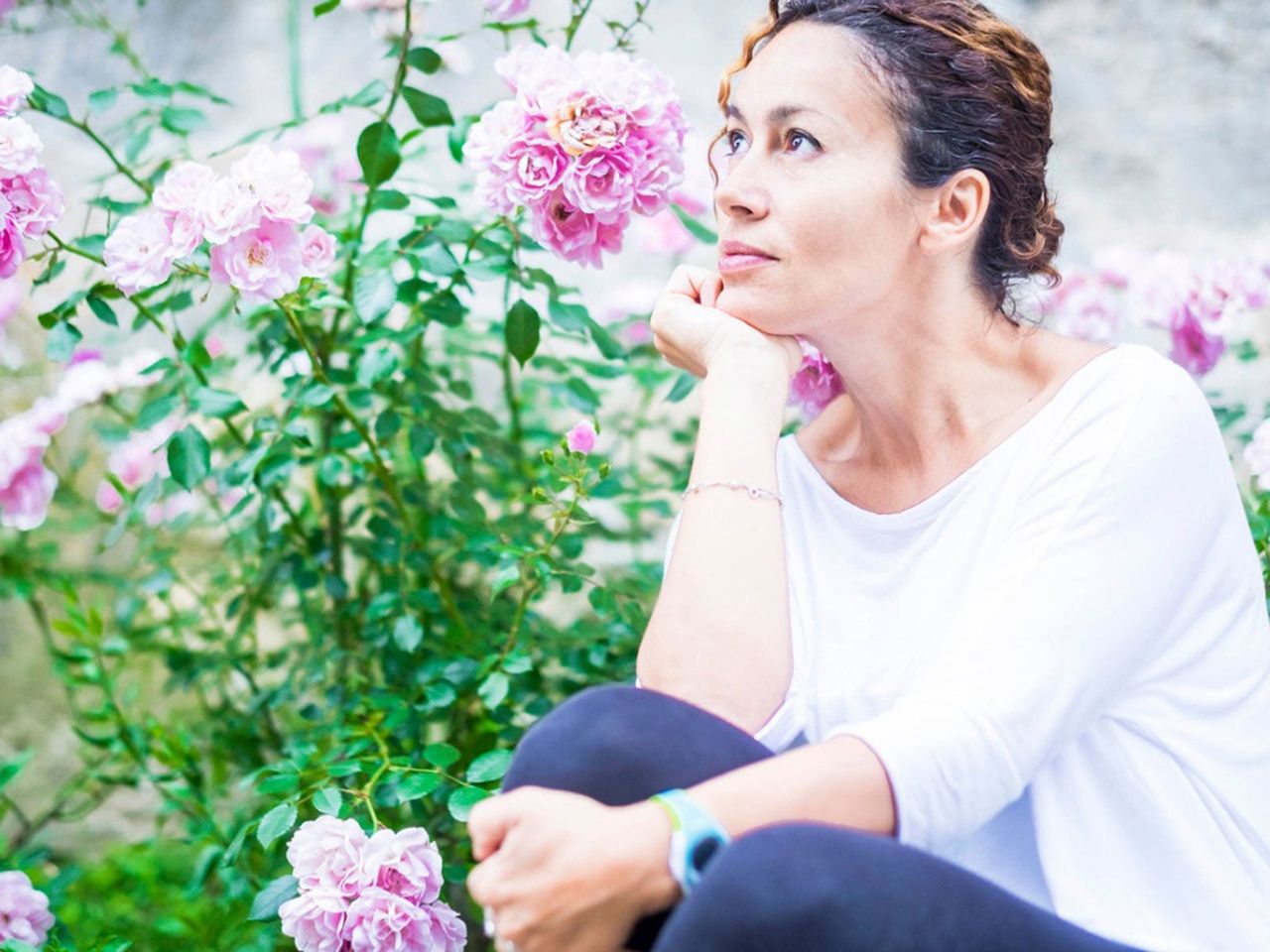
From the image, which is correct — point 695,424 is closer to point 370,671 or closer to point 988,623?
point 370,671

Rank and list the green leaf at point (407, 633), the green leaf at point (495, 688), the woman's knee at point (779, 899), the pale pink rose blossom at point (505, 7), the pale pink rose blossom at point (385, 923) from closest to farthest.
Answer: the woman's knee at point (779, 899), the pale pink rose blossom at point (385, 923), the green leaf at point (495, 688), the pale pink rose blossom at point (505, 7), the green leaf at point (407, 633)

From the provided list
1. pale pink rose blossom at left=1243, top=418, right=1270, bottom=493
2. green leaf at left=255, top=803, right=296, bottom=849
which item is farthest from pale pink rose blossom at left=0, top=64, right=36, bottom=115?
pale pink rose blossom at left=1243, top=418, right=1270, bottom=493

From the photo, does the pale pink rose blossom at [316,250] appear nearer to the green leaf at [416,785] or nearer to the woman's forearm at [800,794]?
the green leaf at [416,785]

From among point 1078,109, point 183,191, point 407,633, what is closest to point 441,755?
point 407,633

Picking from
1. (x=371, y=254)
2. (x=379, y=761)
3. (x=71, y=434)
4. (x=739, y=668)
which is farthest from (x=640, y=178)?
(x=71, y=434)

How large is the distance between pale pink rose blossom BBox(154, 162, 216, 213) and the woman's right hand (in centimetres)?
54

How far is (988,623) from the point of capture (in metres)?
1.26

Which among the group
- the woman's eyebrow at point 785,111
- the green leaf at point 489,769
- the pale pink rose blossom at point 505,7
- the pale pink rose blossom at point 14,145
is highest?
the pale pink rose blossom at point 505,7

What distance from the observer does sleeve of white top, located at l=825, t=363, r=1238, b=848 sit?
3.87ft

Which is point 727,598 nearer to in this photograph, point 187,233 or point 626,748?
point 626,748

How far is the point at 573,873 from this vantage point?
3.51 feet

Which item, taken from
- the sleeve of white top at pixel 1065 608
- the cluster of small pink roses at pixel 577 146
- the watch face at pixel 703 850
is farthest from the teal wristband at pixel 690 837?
the cluster of small pink roses at pixel 577 146

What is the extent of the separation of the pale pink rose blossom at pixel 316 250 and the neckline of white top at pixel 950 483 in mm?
647

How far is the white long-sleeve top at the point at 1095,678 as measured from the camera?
1203 millimetres
